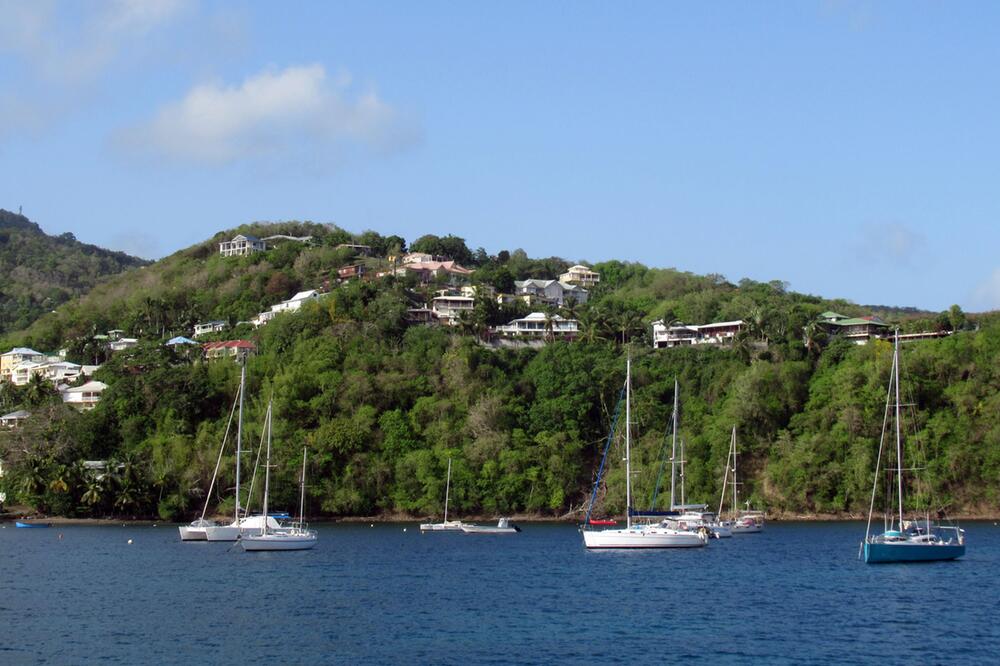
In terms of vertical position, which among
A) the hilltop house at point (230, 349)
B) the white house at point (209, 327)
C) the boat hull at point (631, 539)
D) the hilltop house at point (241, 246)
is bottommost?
the boat hull at point (631, 539)

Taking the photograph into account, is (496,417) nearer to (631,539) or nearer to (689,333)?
(689,333)

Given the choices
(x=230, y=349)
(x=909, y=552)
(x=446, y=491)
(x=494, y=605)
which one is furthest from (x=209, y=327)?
(x=494, y=605)

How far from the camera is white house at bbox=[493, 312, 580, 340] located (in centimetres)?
14050

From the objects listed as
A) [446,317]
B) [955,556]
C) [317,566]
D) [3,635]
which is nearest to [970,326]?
[446,317]

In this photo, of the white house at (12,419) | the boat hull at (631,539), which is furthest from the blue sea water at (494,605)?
the white house at (12,419)

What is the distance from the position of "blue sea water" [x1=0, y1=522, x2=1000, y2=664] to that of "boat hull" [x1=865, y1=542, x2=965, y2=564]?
877 millimetres

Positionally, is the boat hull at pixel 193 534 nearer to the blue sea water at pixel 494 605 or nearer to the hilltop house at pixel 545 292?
the blue sea water at pixel 494 605

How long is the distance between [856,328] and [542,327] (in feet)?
120

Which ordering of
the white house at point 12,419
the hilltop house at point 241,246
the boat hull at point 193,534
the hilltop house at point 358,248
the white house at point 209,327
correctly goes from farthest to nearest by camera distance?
the hilltop house at point 241,246
the hilltop house at point 358,248
the white house at point 209,327
the white house at point 12,419
the boat hull at point 193,534

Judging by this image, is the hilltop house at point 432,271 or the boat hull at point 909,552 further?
the hilltop house at point 432,271

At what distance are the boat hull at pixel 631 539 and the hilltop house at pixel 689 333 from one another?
68261 mm

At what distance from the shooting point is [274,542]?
73.7m

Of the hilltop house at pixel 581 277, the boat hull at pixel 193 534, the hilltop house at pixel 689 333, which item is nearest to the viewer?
the boat hull at pixel 193 534

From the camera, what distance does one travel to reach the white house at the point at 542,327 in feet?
461
